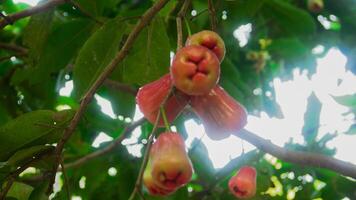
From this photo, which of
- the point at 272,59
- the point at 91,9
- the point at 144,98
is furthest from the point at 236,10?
the point at 272,59

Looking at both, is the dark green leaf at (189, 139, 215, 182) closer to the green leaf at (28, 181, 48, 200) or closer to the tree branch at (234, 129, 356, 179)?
the tree branch at (234, 129, 356, 179)

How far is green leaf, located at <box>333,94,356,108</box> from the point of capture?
153 cm

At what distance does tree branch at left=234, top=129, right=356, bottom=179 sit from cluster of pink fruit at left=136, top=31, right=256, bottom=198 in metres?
0.24

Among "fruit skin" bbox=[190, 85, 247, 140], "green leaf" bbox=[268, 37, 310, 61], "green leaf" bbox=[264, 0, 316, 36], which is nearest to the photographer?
"fruit skin" bbox=[190, 85, 247, 140]

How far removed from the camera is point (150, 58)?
43.1 inches

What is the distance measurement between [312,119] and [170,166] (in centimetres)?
118

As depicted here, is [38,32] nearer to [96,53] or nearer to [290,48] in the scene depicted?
[96,53]

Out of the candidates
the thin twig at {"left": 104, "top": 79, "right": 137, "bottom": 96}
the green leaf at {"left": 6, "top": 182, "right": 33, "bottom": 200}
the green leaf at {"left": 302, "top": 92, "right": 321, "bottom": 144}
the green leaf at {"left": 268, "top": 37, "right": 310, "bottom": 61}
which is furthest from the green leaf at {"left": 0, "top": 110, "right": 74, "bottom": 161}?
the green leaf at {"left": 268, "top": 37, "right": 310, "bottom": 61}

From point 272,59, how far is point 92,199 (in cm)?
114

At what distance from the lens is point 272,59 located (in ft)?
7.98

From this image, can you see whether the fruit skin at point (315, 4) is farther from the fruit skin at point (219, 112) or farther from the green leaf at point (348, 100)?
the fruit skin at point (219, 112)

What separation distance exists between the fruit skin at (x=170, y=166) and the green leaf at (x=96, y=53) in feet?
1.19

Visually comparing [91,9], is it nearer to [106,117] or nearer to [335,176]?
[106,117]

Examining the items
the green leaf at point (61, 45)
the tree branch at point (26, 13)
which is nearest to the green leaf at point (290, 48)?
the green leaf at point (61, 45)
